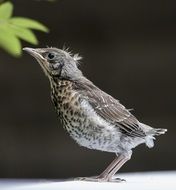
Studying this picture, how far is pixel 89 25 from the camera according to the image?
14.0 feet

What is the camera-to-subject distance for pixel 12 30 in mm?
1365

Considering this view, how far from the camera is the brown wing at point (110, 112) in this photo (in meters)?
2.20

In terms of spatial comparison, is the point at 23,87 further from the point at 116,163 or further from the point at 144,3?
the point at 116,163

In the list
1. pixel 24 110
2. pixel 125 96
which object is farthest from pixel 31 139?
pixel 125 96

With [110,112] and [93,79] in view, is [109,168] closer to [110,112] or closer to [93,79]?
[110,112]

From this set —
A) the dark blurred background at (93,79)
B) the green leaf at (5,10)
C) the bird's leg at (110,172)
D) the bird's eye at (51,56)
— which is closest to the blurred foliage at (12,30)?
the green leaf at (5,10)

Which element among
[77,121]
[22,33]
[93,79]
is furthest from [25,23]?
[93,79]

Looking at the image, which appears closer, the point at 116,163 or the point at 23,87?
the point at 116,163

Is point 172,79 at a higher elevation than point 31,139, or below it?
higher

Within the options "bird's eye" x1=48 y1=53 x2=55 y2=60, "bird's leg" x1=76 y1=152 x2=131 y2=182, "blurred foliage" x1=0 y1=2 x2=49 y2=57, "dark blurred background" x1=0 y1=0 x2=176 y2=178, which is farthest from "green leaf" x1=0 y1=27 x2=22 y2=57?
"dark blurred background" x1=0 y1=0 x2=176 y2=178

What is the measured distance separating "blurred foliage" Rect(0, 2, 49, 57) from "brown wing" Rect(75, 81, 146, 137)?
2.59 feet

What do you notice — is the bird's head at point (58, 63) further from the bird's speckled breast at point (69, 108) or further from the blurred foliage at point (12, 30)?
the blurred foliage at point (12, 30)

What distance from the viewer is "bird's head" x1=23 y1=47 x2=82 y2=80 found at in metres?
2.19

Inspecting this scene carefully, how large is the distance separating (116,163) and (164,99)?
218cm
